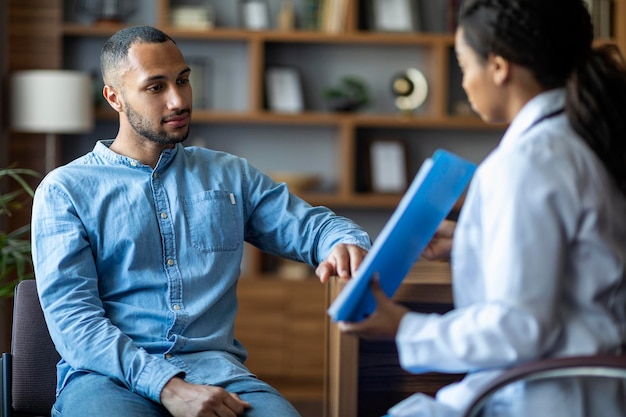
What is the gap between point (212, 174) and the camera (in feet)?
7.06

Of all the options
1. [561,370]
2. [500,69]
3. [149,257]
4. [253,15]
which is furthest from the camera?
[253,15]

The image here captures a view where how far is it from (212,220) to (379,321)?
0.78 meters

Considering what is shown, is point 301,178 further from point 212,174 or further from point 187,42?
point 212,174

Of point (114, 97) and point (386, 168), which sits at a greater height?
point (114, 97)

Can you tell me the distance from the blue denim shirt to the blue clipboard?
0.54m

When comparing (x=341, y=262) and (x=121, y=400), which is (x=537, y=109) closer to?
(x=341, y=262)

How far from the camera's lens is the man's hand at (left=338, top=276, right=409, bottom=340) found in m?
1.35

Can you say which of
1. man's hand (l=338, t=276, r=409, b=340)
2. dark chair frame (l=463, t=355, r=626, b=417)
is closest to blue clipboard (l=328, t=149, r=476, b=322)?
man's hand (l=338, t=276, r=409, b=340)

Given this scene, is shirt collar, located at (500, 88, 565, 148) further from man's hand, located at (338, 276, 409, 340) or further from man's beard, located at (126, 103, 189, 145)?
man's beard, located at (126, 103, 189, 145)

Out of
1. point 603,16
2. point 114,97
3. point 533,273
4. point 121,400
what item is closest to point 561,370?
point 533,273

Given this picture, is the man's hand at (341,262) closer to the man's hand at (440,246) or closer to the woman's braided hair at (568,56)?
the man's hand at (440,246)

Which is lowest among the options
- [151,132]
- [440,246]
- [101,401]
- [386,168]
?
[386,168]

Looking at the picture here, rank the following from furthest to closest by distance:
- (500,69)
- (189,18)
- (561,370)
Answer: (189,18)
(500,69)
(561,370)

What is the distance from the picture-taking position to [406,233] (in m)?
1.40
